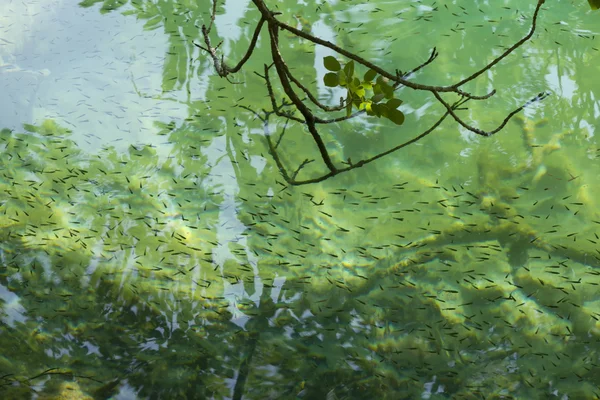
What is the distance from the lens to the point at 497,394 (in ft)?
9.40

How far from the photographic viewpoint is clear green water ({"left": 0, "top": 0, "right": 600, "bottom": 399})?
9.70ft

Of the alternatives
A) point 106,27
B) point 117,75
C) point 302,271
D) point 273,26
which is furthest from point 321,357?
point 106,27

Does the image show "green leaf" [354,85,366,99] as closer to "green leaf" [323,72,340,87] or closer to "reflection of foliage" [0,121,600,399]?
"green leaf" [323,72,340,87]

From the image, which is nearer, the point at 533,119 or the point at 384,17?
the point at 533,119

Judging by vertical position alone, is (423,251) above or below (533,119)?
below

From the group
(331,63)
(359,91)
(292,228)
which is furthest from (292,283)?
(331,63)

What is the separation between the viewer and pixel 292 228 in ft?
11.9

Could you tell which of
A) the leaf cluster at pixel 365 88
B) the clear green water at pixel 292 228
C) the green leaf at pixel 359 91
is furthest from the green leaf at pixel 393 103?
the clear green water at pixel 292 228

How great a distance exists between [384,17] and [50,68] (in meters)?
2.77

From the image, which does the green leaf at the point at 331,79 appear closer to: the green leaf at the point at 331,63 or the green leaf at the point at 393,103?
the green leaf at the point at 331,63

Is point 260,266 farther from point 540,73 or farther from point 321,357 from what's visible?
point 540,73

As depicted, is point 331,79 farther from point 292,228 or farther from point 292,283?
point 292,228

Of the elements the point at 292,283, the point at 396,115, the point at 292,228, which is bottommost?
the point at 292,283

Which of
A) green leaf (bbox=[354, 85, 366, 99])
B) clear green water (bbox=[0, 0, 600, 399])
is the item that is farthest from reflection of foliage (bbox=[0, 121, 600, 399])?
green leaf (bbox=[354, 85, 366, 99])
